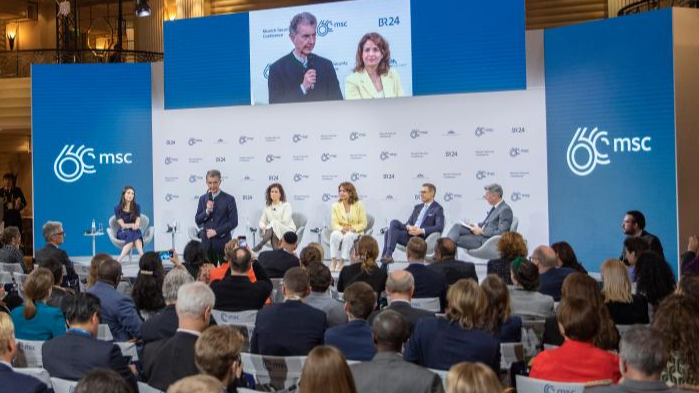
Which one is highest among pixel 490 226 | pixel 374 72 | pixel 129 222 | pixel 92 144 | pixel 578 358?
pixel 374 72

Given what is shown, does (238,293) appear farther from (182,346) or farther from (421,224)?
(421,224)

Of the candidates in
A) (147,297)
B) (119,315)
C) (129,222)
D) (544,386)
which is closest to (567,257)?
(544,386)

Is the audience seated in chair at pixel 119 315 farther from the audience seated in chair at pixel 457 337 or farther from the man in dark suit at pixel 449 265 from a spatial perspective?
the man in dark suit at pixel 449 265

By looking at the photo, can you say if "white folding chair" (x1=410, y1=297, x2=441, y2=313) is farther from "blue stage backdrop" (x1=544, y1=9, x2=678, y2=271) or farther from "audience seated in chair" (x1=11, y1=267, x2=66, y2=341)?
"blue stage backdrop" (x1=544, y1=9, x2=678, y2=271)

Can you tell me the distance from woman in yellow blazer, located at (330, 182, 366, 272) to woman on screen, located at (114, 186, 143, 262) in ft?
9.87

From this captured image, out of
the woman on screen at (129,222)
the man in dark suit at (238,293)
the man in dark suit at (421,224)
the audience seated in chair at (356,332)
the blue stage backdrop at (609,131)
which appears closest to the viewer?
the audience seated in chair at (356,332)

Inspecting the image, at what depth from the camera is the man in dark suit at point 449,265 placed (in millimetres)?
6566

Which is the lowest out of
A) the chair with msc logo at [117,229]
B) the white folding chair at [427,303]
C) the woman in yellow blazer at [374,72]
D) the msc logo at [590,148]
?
the white folding chair at [427,303]

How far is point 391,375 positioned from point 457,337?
74cm

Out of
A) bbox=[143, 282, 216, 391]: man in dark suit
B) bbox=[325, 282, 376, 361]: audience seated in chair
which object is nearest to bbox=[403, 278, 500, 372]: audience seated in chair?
bbox=[325, 282, 376, 361]: audience seated in chair

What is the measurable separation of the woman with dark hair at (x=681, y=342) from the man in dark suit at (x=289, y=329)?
Answer: 6.17ft

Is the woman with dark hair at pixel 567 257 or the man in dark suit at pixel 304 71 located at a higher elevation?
the man in dark suit at pixel 304 71

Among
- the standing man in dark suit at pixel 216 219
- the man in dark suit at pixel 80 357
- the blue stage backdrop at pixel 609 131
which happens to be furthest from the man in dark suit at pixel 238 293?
the blue stage backdrop at pixel 609 131

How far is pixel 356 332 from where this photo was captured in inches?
163
